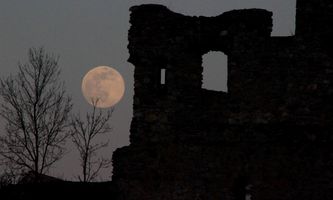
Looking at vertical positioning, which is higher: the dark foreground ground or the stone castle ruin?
the stone castle ruin

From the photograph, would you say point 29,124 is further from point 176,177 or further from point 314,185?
point 314,185

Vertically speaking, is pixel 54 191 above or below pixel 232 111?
below

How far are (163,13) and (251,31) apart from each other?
6.44ft

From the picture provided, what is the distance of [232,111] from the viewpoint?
46.1ft

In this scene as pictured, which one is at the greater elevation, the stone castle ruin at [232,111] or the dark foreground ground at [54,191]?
the stone castle ruin at [232,111]

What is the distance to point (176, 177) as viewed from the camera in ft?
46.2

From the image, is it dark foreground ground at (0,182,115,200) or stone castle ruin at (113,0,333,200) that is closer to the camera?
stone castle ruin at (113,0,333,200)

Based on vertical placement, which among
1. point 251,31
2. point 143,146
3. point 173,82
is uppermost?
point 251,31

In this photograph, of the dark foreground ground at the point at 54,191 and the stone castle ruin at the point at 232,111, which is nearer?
the stone castle ruin at the point at 232,111

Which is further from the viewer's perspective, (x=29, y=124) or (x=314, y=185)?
(x=29, y=124)

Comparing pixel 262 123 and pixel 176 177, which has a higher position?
pixel 262 123

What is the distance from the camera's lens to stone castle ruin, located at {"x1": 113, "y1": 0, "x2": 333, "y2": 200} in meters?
13.5

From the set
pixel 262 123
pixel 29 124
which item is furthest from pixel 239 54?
pixel 29 124

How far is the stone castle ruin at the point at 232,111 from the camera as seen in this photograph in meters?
13.5
